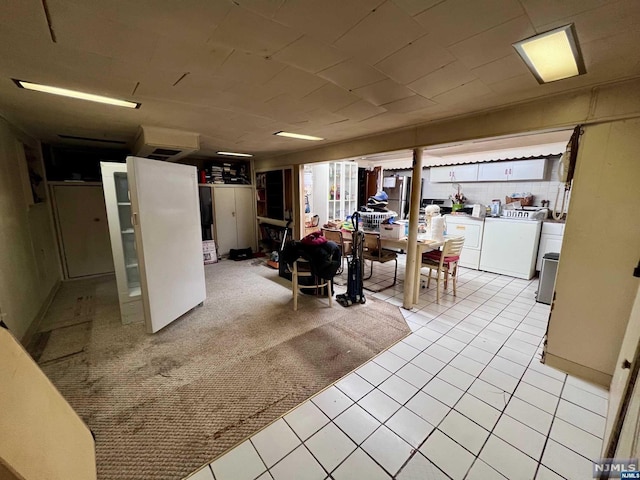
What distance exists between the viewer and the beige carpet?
147 centimetres

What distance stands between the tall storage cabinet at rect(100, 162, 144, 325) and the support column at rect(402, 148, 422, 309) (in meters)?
3.06

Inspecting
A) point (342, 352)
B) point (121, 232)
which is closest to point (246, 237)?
point (121, 232)

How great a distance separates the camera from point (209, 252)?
5.15m

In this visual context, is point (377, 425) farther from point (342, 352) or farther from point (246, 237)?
point (246, 237)

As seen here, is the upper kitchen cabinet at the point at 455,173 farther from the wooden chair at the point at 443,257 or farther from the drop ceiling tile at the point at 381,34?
the drop ceiling tile at the point at 381,34

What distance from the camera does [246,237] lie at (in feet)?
19.8

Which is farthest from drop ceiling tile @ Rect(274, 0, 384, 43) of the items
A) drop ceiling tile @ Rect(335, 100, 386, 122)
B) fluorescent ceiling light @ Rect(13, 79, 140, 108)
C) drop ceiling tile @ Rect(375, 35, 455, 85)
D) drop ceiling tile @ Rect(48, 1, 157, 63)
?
fluorescent ceiling light @ Rect(13, 79, 140, 108)

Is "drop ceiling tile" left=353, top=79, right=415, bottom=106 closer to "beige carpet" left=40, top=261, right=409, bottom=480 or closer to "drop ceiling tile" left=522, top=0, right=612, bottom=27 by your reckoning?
"drop ceiling tile" left=522, top=0, right=612, bottom=27

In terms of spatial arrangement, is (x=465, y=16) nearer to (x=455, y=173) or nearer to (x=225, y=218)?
(x=455, y=173)

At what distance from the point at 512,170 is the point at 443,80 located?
13.8ft

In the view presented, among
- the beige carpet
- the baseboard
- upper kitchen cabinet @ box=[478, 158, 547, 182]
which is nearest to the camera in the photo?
the beige carpet

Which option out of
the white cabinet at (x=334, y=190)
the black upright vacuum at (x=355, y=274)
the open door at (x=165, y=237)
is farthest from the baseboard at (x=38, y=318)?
the white cabinet at (x=334, y=190)

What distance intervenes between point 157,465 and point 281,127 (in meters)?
2.90

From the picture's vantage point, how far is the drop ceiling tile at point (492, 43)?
1090 mm
